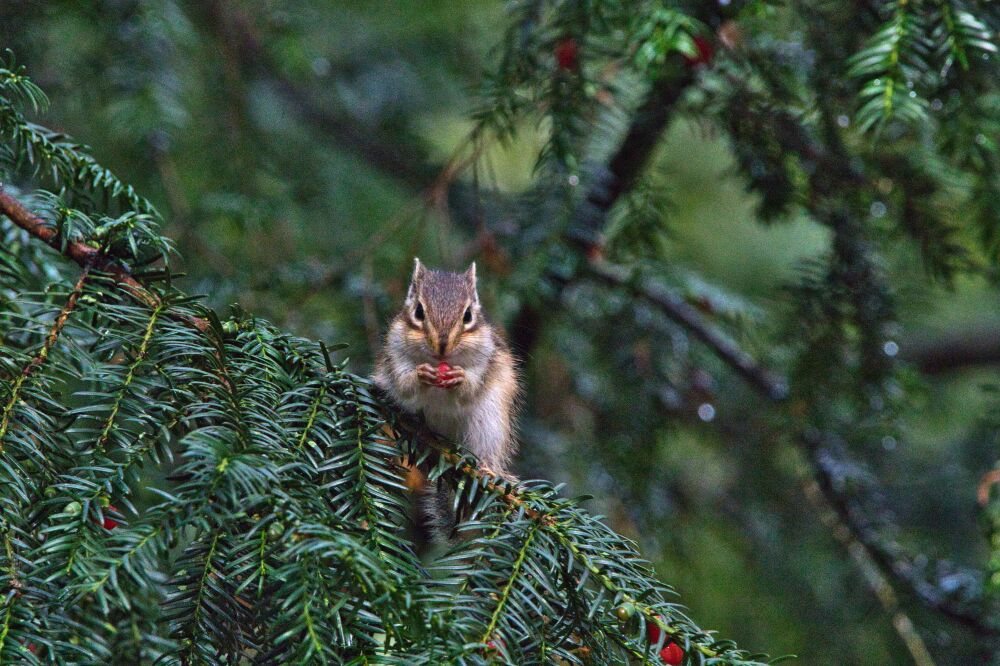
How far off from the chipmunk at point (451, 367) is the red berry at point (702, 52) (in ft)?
2.47

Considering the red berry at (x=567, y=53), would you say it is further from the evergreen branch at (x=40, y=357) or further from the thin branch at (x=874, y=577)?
the thin branch at (x=874, y=577)

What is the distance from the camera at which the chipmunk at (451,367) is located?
1.93 metres

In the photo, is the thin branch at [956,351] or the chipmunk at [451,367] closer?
the chipmunk at [451,367]

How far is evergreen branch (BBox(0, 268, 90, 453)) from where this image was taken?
1.22 m

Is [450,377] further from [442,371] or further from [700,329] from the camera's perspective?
[700,329]

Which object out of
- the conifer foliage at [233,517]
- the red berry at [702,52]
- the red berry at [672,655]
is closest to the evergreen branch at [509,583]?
the conifer foliage at [233,517]

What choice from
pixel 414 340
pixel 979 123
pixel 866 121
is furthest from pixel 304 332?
pixel 979 123

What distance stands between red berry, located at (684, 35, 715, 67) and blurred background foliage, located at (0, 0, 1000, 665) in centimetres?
11

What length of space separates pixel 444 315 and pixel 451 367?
5.5 inches

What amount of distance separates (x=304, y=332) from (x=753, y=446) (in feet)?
5.78

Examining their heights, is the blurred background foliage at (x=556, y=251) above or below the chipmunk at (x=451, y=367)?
above

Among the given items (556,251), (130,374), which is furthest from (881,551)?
(130,374)

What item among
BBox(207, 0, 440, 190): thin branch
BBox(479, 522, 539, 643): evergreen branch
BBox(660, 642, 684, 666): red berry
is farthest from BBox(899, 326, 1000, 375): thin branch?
BBox(479, 522, 539, 643): evergreen branch

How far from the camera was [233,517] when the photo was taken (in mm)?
1055
